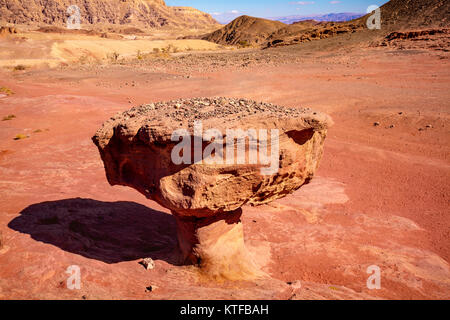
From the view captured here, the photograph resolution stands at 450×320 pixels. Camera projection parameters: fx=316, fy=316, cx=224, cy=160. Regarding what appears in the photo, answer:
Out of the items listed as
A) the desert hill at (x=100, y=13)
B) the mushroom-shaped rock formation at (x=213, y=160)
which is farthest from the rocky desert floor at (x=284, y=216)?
the desert hill at (x=100, y=13)

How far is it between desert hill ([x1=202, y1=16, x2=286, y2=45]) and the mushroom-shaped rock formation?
57.4 metres

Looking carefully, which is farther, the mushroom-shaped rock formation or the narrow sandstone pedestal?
the narrow sandstone pedestal

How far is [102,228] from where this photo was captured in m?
5.35

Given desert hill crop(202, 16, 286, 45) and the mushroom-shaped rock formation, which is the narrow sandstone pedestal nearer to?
the mushroom-shaped rock formation

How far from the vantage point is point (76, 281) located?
12.0ft

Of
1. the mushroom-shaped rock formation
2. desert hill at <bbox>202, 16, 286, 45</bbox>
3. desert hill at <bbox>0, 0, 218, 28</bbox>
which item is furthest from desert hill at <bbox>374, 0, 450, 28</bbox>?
desert hill at <bbox>0, 0, 218, 28</bbox>

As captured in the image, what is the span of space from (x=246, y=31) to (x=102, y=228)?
64912 mm

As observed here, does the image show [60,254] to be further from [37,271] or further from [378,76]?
[378,76]

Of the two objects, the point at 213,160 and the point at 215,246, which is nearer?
the point at 213,160

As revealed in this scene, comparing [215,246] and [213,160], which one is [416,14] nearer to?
[215,246]

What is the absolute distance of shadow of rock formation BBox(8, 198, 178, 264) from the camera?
4617 millimetres

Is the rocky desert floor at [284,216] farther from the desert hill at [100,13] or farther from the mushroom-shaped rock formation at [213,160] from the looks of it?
the desert hill at [100,13]

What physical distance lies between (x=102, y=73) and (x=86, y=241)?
978 inches

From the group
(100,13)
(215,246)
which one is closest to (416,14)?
(215,246)
